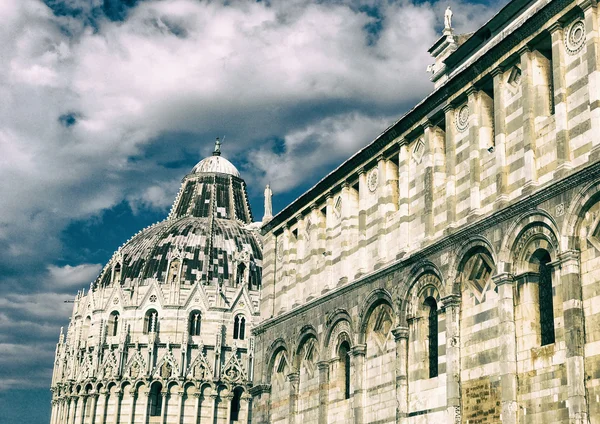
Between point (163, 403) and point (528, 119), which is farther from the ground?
point (163, 403)

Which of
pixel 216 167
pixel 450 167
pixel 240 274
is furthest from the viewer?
pixel 216 167

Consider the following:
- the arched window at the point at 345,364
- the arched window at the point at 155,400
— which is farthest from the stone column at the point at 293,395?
the arched window at the point at 155,400

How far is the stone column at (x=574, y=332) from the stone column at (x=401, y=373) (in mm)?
8408

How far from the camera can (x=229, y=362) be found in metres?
99.4

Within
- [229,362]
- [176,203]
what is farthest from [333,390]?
[176,203]

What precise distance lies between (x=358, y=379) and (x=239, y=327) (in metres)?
70.5

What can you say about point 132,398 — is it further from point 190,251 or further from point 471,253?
point 471,253

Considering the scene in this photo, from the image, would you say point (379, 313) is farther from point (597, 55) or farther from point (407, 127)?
point (597, 55)

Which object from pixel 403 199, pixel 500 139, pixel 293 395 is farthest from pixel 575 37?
pixel 293 395

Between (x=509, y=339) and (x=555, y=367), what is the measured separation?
184 centimetres

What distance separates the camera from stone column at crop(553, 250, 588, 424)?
22000 mm

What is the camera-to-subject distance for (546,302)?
80.3 feet

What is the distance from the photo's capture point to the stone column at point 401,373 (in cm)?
2991

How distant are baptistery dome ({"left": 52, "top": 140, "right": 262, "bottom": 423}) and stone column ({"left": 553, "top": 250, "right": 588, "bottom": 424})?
78059 mm
